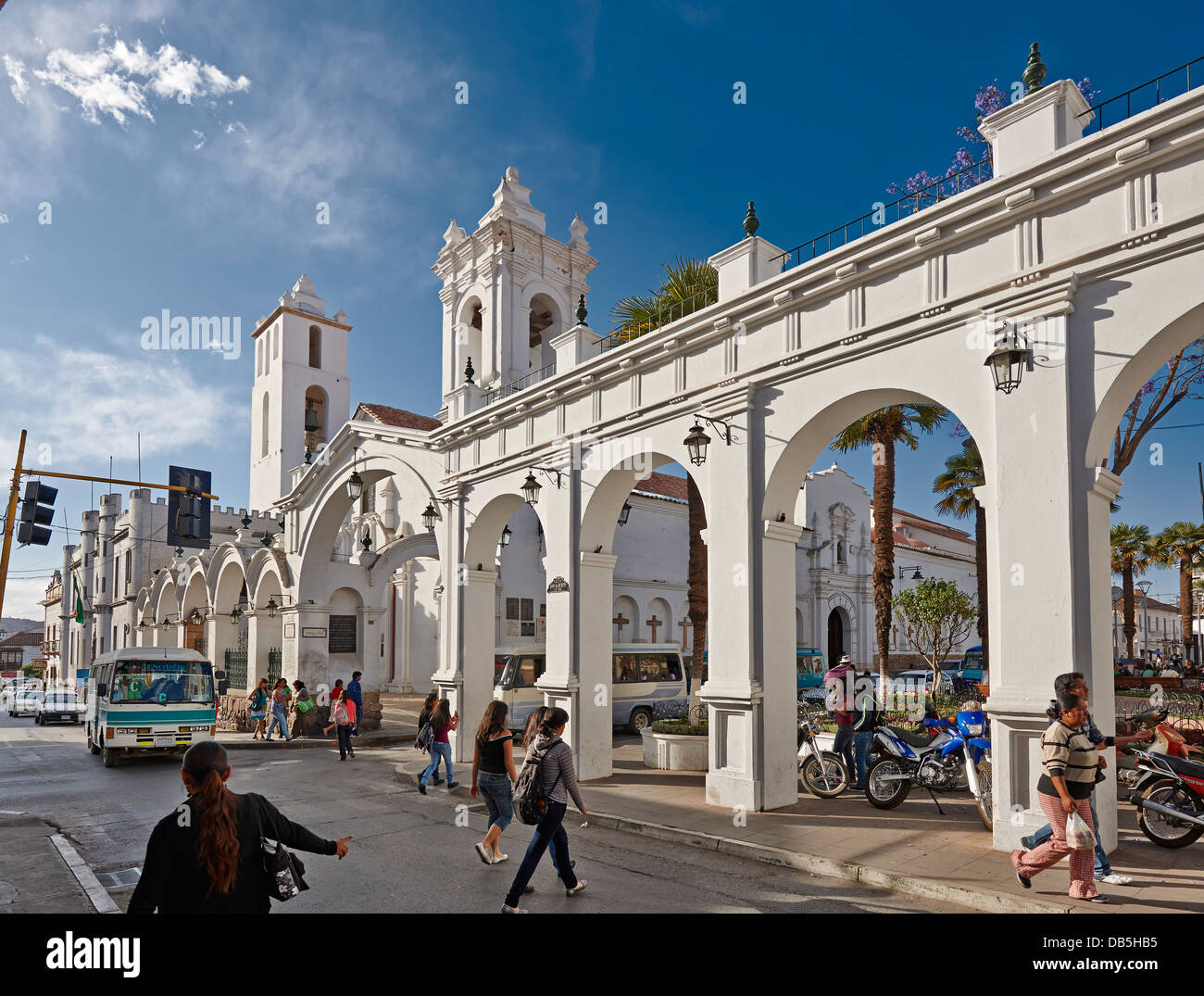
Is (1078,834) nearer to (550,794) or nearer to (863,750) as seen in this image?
(550,794)

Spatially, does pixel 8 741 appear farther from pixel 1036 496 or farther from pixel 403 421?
pixel 1036 496

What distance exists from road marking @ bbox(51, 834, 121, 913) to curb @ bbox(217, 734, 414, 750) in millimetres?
10617

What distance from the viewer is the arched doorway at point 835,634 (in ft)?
134

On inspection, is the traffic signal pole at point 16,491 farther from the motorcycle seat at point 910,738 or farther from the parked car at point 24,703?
the parked car at point 24,703

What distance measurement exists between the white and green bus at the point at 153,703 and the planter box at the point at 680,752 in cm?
975

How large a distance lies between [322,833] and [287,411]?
102 ft

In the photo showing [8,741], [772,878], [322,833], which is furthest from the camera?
[8,741]

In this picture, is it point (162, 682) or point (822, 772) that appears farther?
point (162, 682)

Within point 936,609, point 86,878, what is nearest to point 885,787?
point 86,878

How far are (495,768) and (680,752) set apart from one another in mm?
6951

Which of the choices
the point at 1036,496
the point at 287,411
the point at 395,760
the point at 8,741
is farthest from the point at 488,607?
the point at 287,411

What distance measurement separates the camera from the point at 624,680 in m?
21.0

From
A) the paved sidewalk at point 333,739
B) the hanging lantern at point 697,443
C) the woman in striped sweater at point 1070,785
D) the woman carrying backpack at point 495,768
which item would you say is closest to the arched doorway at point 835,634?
the paved sidewalk at point 333,739
